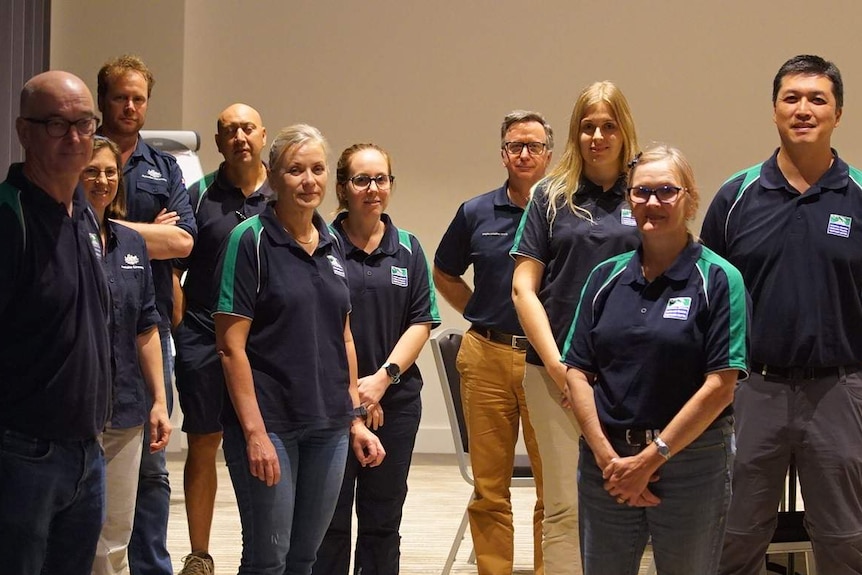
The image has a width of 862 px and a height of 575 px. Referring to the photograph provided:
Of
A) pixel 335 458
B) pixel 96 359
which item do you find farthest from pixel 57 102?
pixel 335 458

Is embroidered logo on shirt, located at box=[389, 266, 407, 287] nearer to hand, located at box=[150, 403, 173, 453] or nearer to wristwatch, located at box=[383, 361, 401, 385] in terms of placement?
wristwatch, located at box=[383, 361, 401, 385]

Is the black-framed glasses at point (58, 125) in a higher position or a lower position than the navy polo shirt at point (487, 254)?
higher

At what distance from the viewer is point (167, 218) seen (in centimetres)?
353

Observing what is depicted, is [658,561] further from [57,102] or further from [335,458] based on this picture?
[57,102]

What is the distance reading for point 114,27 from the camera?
6840mm

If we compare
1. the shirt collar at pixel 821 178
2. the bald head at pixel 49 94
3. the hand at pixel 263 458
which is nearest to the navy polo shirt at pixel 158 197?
the hand at pixel 263 458

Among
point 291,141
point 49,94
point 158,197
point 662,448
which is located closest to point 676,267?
point 662,448

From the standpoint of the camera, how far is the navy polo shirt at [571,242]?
3.20m

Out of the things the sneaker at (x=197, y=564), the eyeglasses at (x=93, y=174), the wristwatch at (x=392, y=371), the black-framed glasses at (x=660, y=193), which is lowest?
the sneaker at (x=197, y=564)

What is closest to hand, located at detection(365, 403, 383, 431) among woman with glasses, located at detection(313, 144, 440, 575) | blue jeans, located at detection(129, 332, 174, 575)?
woman with glasses, located at detection(313, 144, 440, 575)

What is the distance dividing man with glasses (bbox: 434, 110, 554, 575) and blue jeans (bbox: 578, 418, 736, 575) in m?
1.17

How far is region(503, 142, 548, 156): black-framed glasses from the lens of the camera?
13.0 ft

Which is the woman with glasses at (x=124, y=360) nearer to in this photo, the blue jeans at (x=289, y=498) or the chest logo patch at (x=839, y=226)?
the blue jeans at (x=289, y=498)

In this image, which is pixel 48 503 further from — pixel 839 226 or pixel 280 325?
pixel 839 226
